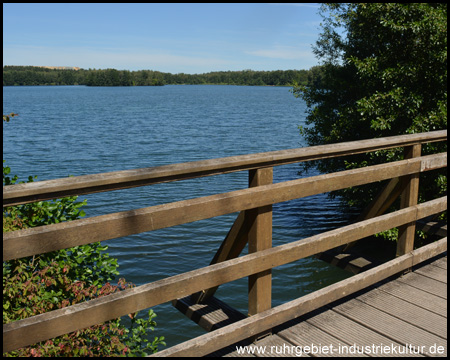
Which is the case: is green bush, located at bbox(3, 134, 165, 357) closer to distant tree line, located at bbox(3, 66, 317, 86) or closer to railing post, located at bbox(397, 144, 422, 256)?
railing post, located at bbox(397, 144, 422, 256)

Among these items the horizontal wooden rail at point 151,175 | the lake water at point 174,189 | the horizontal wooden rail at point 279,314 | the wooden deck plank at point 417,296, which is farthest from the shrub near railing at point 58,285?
the lake water at point 174,189

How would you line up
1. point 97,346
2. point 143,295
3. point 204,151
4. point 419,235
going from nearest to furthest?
point 143,295
point 97,346
point 419,235
point 204,151

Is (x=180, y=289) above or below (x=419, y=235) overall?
above

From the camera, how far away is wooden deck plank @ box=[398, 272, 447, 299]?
3641 mm

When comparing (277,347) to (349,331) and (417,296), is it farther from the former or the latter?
(417,296)

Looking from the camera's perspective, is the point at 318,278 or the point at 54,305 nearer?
the point at 54,305

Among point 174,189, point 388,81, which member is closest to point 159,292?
point 388,81

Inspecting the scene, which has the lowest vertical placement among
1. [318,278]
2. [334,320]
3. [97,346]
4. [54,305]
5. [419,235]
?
[318,278]

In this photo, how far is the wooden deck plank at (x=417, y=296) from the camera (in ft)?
11.2

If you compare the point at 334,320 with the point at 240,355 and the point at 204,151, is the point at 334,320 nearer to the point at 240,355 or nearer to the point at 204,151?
the point at 240,355

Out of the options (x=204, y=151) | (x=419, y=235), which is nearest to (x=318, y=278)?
(x=419, y=235)

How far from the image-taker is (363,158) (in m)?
11.4

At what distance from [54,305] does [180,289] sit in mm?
1961

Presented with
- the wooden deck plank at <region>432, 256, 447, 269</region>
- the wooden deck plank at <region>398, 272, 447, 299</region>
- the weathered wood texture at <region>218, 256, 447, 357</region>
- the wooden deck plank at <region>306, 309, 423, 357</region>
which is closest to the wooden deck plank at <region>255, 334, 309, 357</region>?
the weathered wood texture at <region>218, 256, 447, 357</region>
